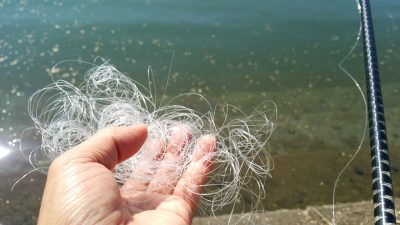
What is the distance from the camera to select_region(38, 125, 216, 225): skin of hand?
7.77 feet

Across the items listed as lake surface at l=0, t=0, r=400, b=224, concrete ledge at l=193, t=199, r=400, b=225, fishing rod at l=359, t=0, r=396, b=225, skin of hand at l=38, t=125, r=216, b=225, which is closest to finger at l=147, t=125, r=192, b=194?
skin of hand at l=38, t=125, r=216, b=225

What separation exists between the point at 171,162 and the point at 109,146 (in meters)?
0.82

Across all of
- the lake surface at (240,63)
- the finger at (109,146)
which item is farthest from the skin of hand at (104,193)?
the lake surface at (240,63)

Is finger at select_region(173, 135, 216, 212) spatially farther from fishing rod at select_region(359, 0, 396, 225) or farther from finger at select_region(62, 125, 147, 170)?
fishing rod at select_region(359, 0, 396, 225)

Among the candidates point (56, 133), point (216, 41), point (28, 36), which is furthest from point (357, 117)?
point (28, 36)

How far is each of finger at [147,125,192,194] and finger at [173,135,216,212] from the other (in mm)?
96

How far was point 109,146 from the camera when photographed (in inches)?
104

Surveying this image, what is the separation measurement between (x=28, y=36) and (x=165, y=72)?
2.50 meters

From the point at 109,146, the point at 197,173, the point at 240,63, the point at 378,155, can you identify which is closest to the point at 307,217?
the point at 197,173

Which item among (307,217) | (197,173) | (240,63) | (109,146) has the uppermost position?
(109,146)

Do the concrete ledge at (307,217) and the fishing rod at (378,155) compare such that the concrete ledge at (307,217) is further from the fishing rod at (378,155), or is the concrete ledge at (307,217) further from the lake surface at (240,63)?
the fishing rod at (378,155)

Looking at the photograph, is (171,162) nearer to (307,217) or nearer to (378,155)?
(378,155)

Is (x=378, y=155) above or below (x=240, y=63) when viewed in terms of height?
above

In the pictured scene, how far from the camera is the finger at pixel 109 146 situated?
2.56 m
